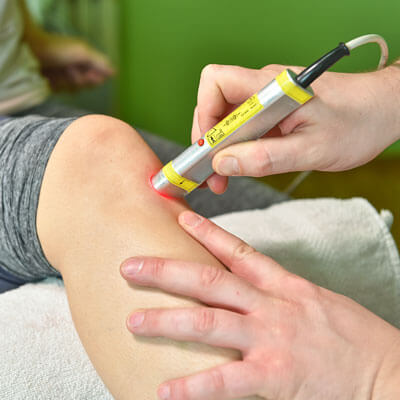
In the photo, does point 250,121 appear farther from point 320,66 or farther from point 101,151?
point 101,151

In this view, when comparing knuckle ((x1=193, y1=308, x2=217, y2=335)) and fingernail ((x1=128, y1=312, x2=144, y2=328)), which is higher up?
fingernail ((x1=128, y1=312, x2=144, y2=328))

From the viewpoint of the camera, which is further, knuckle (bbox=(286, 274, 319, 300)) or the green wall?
the green wall

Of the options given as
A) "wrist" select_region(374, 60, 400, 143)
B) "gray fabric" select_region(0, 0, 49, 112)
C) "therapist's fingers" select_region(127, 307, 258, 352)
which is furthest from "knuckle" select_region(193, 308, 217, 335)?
"gray fabric" select_region(0, 0, 49, 112)

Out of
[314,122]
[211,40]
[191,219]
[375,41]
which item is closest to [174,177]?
[191,219]

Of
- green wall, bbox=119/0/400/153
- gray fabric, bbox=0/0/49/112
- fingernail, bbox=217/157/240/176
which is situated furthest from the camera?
gray fabric, bbox=0/0/49/112

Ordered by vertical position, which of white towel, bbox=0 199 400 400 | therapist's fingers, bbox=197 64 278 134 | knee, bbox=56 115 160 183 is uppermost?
therapist's fingers, bbox=197 64 278 134

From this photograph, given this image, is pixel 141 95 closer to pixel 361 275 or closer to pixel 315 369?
pixel 361 275

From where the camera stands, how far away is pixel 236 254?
1.74ft

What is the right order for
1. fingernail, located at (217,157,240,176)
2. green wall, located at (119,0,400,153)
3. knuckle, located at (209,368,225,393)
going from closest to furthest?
knuckle, located at (209,368,225,393)
fingernail, located at (217,157,240,176)
green wall, located at (119,0,400,153)

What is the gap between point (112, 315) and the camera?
49 centimetres

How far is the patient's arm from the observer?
0.46 meters

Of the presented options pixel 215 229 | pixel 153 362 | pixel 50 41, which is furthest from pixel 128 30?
pixel 153 362

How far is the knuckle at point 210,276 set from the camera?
468mm

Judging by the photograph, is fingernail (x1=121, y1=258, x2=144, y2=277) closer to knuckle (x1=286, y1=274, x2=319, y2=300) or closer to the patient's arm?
the patient's arm
